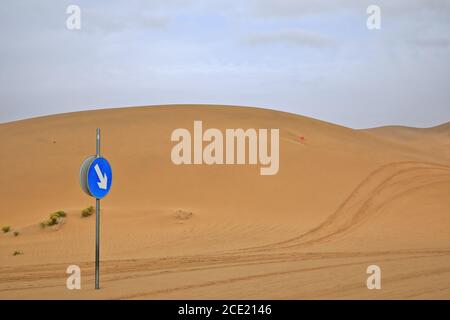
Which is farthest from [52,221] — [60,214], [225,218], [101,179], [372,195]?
[372,195]

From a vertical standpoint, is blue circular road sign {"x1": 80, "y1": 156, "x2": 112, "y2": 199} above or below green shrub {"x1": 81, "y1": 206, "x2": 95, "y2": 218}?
below

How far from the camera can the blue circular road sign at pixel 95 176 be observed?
9320mm

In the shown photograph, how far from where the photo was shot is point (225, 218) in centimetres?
2039

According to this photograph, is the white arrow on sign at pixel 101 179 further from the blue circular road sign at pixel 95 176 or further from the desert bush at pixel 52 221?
the desert bush at pixel 52 221

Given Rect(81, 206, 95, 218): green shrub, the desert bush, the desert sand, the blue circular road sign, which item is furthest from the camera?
Rect(81, 206, 95, 218): green shrub

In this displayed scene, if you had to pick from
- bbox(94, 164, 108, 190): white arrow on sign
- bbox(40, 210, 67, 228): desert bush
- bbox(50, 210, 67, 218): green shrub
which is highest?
bbox(50, 210, 67, 218): green shrub

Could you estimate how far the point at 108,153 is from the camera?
94.4ft

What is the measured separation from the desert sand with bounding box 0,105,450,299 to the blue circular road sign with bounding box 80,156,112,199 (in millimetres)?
1565

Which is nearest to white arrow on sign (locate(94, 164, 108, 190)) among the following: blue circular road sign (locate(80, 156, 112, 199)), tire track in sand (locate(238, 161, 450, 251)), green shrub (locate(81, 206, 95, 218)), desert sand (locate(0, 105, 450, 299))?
blue circular road sign (locate(80, 156, 112, 199))

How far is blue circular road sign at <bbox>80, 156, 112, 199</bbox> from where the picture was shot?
30.6 feet

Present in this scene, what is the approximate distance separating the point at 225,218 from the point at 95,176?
36.9ft

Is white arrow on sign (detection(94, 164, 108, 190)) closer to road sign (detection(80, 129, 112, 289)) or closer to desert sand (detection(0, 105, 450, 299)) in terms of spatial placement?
road sign (detection(80, 129, 112, 289))

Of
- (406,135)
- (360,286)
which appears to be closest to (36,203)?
(360,286)

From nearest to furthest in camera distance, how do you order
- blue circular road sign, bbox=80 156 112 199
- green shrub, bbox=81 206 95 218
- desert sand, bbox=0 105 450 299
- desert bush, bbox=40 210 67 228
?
1. blue circular road sign, bbox=80 156 112 199
2. desert sand, bbox=0 105 450 299
3. desert bush, bbox=40 210 67 228
4. green shrub, bbox=81 206 95 218
